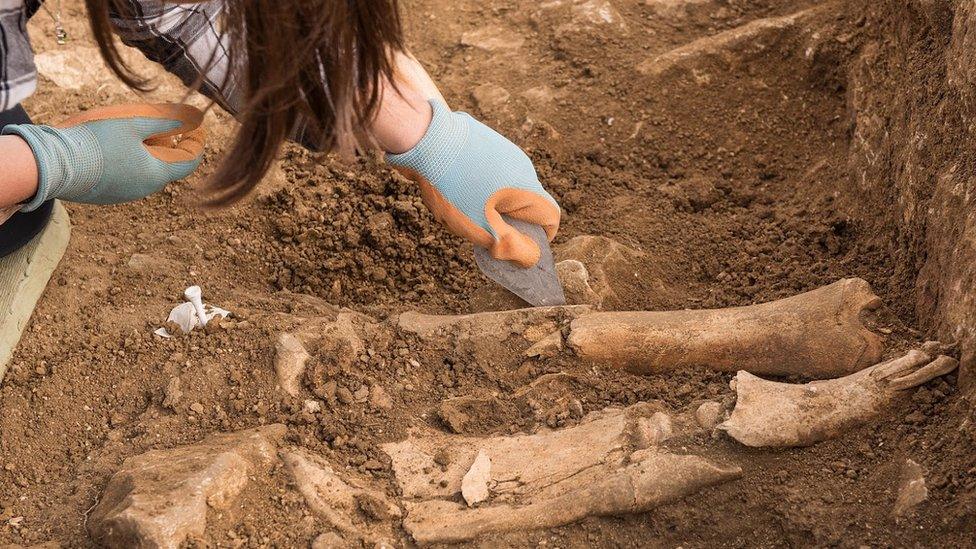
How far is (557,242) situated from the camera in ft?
8.50

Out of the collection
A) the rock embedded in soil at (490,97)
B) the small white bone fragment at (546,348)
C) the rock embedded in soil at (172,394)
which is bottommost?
the rock embedded in soil at (172,394)

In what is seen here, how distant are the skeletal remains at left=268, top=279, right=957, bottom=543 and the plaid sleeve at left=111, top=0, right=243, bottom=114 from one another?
2.00 feet

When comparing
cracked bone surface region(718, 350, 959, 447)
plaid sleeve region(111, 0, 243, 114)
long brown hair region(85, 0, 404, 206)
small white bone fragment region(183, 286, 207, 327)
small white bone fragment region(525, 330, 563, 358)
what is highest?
long brown hair region(85, 0, 404, 206)

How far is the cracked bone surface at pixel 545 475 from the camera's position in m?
1.68

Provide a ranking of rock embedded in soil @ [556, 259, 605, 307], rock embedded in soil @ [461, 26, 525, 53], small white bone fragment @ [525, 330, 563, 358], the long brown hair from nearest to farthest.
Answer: the long brown hair < small white bone fragment @ [525, 330, 563, 358] < rock embedded in soil @ [556, 259, 605, 307] < rock embedded in soil @ [461, 26, 525, 53]

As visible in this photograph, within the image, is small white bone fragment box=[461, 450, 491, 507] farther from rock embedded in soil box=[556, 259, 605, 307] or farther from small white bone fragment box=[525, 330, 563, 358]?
rock embedded in soil box=[556, 259, 605, 307]

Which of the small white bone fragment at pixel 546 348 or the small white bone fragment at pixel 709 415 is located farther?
the small white bone fragment at pixel 546 348

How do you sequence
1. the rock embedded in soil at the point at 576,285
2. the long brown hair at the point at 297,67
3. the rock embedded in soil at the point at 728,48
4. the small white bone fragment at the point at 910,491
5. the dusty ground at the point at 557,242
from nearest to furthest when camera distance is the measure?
the long brown hair at the point at 297,67 < the small white bone fragment at the point at 910,491 < the dusty ground at the point at 557,242 < the rock embedded in soil at the point at 576,285 < the rock embedded in soil at the point at 728,48

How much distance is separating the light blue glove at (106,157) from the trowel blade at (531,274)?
2.49 ft

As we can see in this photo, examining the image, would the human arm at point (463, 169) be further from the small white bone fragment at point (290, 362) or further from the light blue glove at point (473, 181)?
the small white bone fragment at point (290, 362)

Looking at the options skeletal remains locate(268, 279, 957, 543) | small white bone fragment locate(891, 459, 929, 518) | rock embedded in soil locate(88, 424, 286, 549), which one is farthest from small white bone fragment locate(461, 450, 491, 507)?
small white bone fragment locate(891, 459, 929, 518)

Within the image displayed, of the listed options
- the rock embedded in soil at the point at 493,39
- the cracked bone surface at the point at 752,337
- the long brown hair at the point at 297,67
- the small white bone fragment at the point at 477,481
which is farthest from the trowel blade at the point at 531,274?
the rock embedded in soil at the point at 493,39

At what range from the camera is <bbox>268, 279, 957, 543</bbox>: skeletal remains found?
1698mm

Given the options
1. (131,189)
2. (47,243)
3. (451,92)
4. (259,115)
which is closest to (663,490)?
(259,115)
